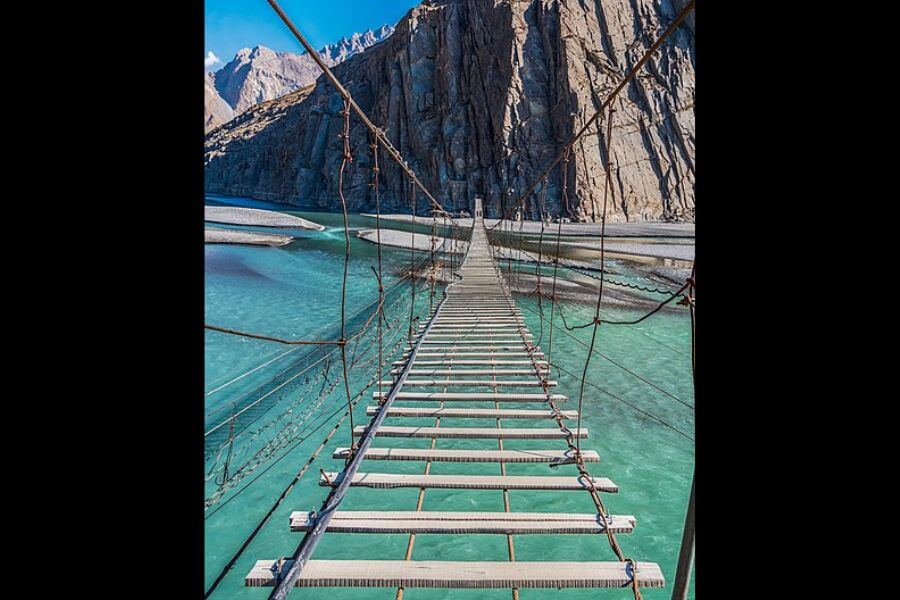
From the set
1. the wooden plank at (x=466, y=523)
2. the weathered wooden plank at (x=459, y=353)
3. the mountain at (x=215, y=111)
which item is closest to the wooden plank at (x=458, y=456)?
the wooden plank at (x=466, y=523)

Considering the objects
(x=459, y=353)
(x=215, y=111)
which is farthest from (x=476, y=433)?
(x=215, y=111)

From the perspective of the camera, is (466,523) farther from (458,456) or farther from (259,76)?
(259,76)

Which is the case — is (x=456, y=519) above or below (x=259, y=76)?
below

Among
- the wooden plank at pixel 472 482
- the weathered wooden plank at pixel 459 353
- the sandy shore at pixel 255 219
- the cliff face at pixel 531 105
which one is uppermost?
the cliff face at pixel 531 105

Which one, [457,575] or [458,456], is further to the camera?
[458,456]

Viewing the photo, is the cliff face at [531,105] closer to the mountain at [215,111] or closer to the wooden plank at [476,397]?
the wooden plank at [476,397]
